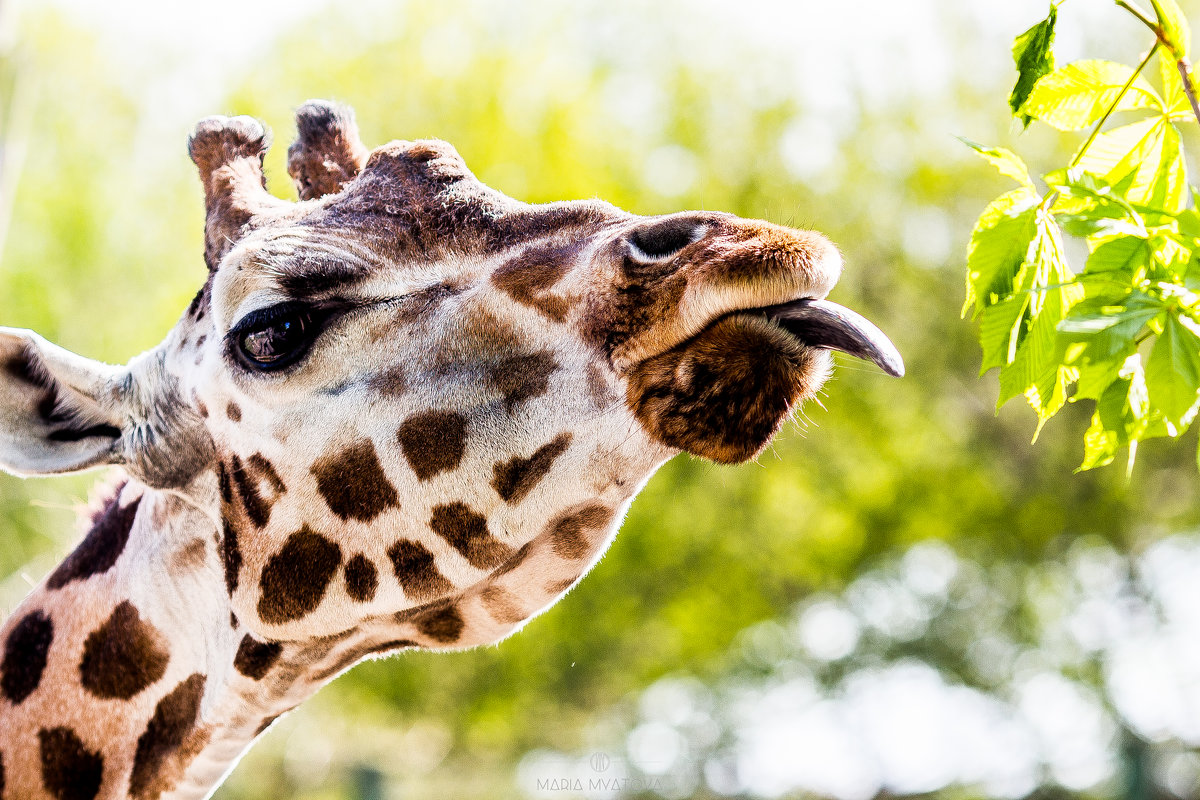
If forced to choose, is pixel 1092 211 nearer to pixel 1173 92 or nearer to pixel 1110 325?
pixel 1110 325

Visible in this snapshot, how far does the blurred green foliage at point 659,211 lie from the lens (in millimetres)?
18422

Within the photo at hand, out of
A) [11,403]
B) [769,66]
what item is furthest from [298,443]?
[769,66]

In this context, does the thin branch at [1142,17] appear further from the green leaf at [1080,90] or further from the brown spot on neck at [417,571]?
the brown spot on neck at [417,571]

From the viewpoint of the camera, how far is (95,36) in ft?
61.1

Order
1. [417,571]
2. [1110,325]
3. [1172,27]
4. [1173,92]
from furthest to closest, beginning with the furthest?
[417,571]
[1173,92]
[1172,27]
[1110,325]

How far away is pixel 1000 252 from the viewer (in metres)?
1.89

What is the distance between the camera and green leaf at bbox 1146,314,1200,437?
164 centimetres

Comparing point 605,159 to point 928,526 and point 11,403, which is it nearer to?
point 928,526

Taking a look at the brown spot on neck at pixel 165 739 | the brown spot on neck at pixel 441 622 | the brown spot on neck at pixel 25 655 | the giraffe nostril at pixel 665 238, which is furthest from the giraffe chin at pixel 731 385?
the brown spot on neck at pixel 25 655

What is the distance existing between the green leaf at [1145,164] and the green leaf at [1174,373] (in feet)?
1.35

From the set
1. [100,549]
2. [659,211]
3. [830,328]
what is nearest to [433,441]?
[830,328]

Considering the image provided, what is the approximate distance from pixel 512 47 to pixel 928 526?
39.5 feet

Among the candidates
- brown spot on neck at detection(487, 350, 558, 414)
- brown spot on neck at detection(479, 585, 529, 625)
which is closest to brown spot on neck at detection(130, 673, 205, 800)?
brown spot on neck at detection(479, 585, 529, 625)

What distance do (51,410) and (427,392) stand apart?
3.37 ft
